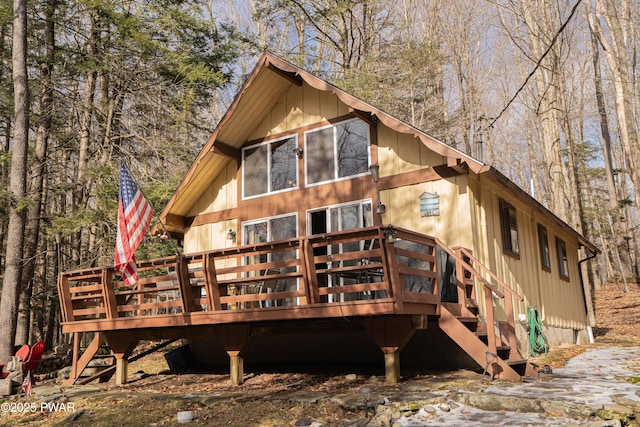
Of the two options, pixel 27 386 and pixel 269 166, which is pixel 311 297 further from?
pixel 27 386

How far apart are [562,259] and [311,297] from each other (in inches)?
420

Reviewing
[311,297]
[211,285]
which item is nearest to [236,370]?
[211,285]

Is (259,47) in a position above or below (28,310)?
above

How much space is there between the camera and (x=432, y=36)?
83.0 feet

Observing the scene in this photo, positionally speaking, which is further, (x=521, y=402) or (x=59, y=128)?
(x=59, y=128)

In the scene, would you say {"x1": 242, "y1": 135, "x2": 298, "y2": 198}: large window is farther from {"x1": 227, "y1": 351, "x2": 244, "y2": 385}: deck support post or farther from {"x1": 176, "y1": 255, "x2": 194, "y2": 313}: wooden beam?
{"x1": 227, "y1": 351, "x2": 244, "y2": 385}: deck support post

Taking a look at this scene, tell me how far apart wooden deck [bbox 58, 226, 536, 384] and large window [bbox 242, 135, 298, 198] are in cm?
178

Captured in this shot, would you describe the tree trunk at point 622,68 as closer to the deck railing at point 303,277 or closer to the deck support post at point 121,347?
the deck railing at point 303,277

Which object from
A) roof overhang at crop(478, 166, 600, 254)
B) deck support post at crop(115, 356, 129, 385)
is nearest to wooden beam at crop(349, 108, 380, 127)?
roof overhang at crop(478, 166, 600, 254)

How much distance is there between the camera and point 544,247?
14.2m

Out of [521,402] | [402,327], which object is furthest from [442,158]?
[521,402]

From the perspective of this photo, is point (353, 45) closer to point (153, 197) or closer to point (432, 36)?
point (432, 36)

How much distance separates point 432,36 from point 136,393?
2110 cm

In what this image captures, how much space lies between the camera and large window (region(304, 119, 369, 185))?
11555mm
